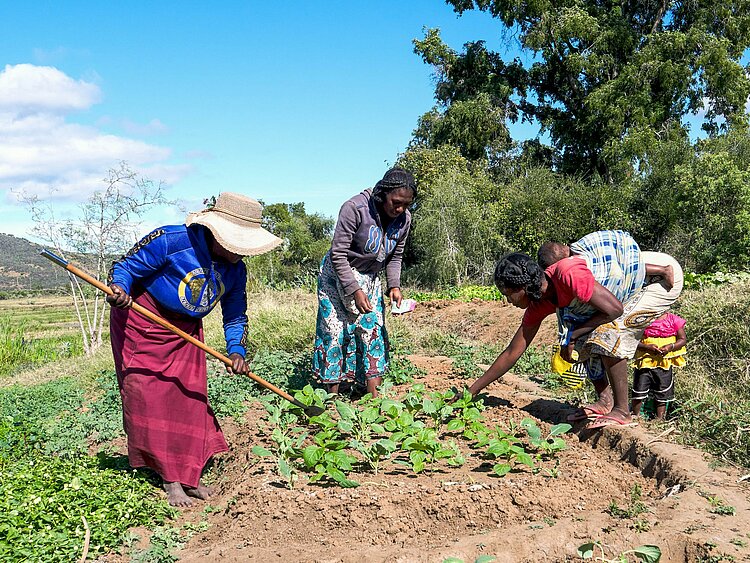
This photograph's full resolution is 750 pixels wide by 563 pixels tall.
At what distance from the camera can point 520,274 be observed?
3504 mm

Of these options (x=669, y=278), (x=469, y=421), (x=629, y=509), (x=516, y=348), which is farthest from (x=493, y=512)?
(x=669, y=278)

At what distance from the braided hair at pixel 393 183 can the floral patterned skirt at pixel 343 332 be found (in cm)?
64

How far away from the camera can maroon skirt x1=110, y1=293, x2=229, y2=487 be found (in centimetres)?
347

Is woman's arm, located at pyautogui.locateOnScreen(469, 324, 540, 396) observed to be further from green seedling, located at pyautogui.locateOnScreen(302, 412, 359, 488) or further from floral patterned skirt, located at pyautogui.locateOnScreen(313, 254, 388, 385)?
green seedling, located at pyautogui.locateOnScreen(302, 412, 359, 488)

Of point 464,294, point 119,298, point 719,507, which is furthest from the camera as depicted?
point 464,294

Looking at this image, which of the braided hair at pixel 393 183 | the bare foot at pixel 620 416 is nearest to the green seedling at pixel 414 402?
the bare foot at pixel 620 416

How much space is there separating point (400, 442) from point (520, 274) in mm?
1271

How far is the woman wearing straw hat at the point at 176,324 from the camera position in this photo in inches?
133

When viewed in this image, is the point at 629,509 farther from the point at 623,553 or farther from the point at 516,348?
the point at 516,348

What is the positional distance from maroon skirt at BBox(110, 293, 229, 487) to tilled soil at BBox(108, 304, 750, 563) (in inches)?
11.7

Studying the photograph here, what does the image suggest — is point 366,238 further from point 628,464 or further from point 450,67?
point 450,67

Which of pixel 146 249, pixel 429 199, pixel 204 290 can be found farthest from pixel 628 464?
pixel 429 199

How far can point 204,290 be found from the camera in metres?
3.53

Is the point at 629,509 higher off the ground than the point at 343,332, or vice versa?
the point at 343,332
